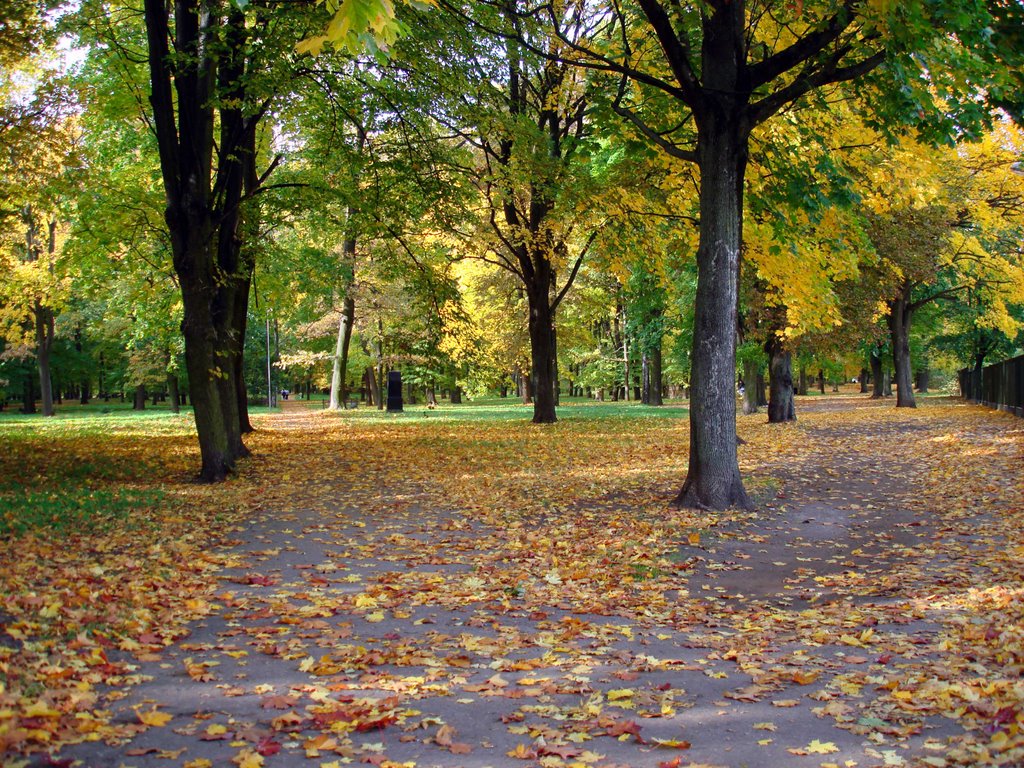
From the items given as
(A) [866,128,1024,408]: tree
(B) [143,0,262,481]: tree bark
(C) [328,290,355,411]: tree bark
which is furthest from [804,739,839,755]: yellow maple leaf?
(C) [328,290,355,411]: tree bark

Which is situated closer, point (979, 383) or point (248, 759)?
point (248, 759)

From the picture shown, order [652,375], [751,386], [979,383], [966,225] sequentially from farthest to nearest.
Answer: [652,375], [979,383], [751,386], [966,225]

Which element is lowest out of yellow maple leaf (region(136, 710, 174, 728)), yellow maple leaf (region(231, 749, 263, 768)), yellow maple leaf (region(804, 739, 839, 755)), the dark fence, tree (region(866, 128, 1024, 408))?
yellow maple leaf (region(804, 739, 839, 755))

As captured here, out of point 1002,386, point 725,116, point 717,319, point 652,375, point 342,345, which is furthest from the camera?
point 652,375

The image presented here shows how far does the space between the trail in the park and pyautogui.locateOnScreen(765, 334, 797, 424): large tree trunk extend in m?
12.5

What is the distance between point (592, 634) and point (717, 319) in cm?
549

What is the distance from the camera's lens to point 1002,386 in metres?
28.2

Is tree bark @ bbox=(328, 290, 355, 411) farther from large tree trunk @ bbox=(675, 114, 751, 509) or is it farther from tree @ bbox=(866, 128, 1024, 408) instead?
large tree trunk @ bbox=(675, 114, 751, 509)

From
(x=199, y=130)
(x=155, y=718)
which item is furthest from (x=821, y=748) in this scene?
(x=199, y=130)

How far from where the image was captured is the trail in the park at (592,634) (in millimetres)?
3857

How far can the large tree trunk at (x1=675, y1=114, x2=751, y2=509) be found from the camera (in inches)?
403

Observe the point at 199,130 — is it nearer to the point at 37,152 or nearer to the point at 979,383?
the point at 37,152

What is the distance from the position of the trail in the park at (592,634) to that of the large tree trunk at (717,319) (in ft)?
2.01

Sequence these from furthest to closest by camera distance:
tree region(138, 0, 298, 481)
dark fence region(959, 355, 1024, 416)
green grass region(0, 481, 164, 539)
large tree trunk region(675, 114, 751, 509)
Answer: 1. dark fence region(959, 355, 1024, 416)
2. tree region(138, 0, 298, 481)
3. large tree trunk region(675, 114, 751, 509)
4. green grass region(0, 481, 164, 539)
